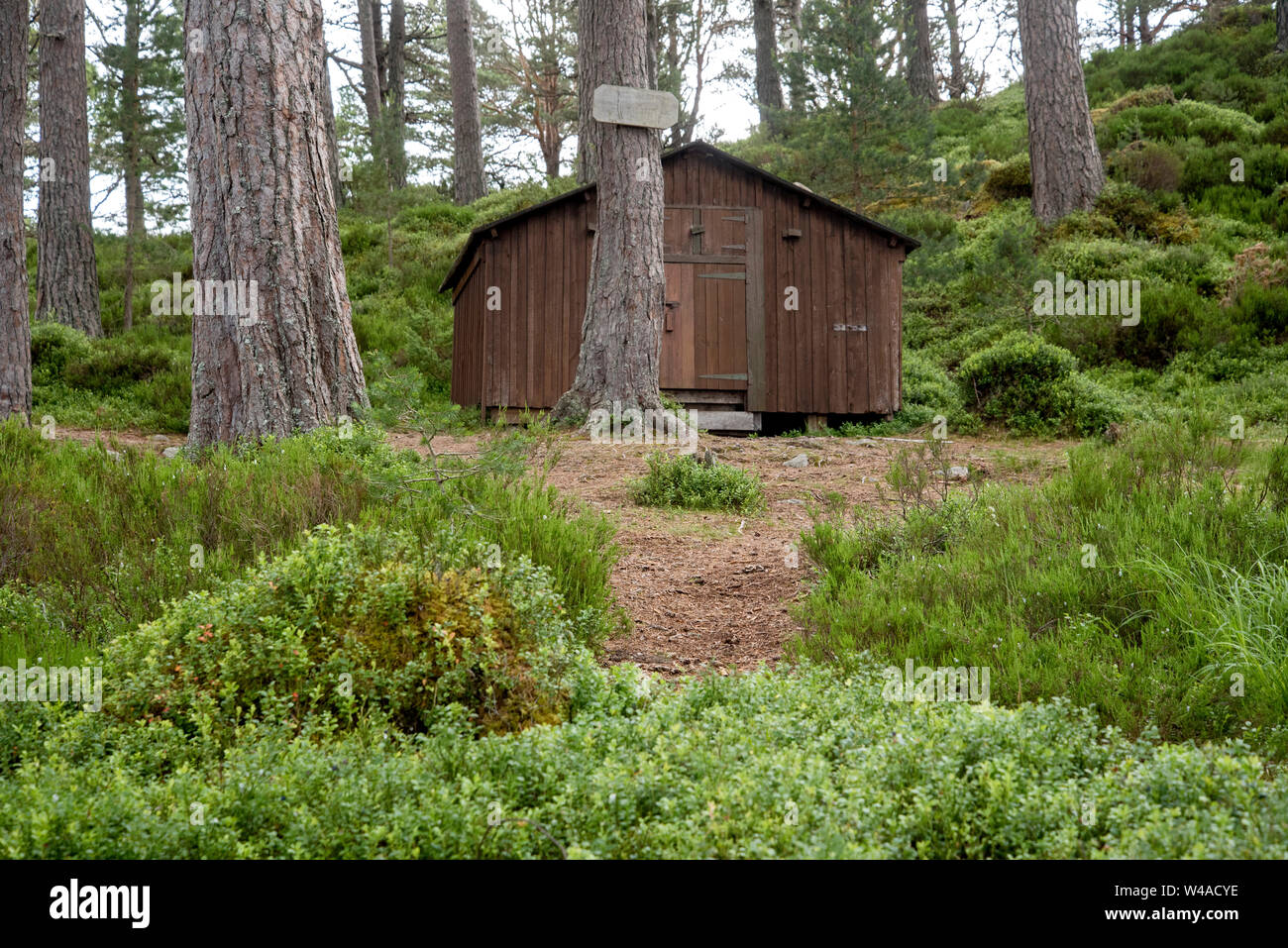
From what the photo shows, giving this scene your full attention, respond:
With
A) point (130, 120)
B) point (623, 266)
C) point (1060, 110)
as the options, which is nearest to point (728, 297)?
point (623, 266)

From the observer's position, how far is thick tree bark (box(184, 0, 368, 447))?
673cm

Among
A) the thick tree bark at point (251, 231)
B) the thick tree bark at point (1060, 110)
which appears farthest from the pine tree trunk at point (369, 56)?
the thick tree bark at point (251, 231)

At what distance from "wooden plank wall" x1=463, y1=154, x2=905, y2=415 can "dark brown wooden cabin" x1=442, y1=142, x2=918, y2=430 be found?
0.6 inches

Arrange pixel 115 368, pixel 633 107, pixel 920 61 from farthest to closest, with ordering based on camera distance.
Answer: pixel 920 61 → pixel 115 368 → pixel 633 107

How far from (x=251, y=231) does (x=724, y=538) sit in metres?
3.94

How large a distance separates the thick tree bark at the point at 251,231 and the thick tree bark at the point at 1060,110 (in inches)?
598

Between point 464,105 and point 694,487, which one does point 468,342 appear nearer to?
point 694,487

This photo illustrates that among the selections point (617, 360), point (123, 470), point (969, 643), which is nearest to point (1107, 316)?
point (617, 360)

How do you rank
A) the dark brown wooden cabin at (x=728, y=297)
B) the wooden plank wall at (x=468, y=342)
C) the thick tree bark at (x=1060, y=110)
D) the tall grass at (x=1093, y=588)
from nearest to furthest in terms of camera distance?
1. the tall grass at (x=1093, y=588)
2. the dark brown wooden cabin at (x=728, y=297)
3. the wooden plank wall at (x=468, y=342)
4. the thick tree bark at (x=1060, y=110)

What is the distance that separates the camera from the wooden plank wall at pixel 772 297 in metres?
14.2

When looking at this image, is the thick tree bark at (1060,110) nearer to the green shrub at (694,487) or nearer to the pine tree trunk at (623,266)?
the pine tree trunk at (623,266)

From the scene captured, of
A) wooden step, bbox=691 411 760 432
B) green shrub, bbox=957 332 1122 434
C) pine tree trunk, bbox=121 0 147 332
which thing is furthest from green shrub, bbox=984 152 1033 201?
pine tree trunk, bbox=121 0 147 332

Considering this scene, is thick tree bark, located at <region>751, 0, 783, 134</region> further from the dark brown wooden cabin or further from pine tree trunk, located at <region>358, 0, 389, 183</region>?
the dark brown wooden cabin

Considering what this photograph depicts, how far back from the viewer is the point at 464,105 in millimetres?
25500
